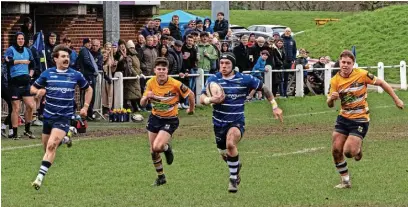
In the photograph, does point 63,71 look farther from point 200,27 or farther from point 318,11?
point 318,11

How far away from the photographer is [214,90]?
1551 centimetres

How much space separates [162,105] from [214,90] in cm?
114

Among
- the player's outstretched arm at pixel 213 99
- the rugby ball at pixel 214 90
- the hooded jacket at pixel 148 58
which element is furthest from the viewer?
the hooded jacket at pixel 148 58

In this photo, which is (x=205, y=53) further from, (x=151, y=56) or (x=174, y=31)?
(x=151, y=56)

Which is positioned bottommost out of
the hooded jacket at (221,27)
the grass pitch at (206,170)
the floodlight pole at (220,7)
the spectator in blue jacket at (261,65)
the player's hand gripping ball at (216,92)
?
the grass pitch at (206,170)

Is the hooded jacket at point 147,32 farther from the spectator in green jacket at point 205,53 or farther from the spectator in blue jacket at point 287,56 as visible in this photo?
the spectator in blue jacket at point 287,56

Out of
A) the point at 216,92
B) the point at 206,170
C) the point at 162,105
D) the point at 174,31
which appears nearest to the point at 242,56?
the point at 174,31

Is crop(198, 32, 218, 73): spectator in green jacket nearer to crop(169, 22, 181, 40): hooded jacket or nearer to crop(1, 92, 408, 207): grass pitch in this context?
crop(169, 22, 181, 40): hooded jacket

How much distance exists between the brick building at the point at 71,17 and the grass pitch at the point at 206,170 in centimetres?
404

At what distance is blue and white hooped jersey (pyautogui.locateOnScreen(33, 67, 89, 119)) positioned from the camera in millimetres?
16312

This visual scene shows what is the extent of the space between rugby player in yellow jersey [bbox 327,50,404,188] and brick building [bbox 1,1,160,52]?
13801mm

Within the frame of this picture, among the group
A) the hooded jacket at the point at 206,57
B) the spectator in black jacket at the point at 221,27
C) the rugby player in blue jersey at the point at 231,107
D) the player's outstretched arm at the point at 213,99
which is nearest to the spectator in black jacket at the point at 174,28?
the hooded jacket at the point at 206,57

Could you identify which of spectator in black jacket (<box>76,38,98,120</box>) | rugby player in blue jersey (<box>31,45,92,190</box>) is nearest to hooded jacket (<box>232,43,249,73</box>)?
spectator in black jacket (<box>76,38,98,120</box>)

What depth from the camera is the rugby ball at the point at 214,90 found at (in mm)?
15461
